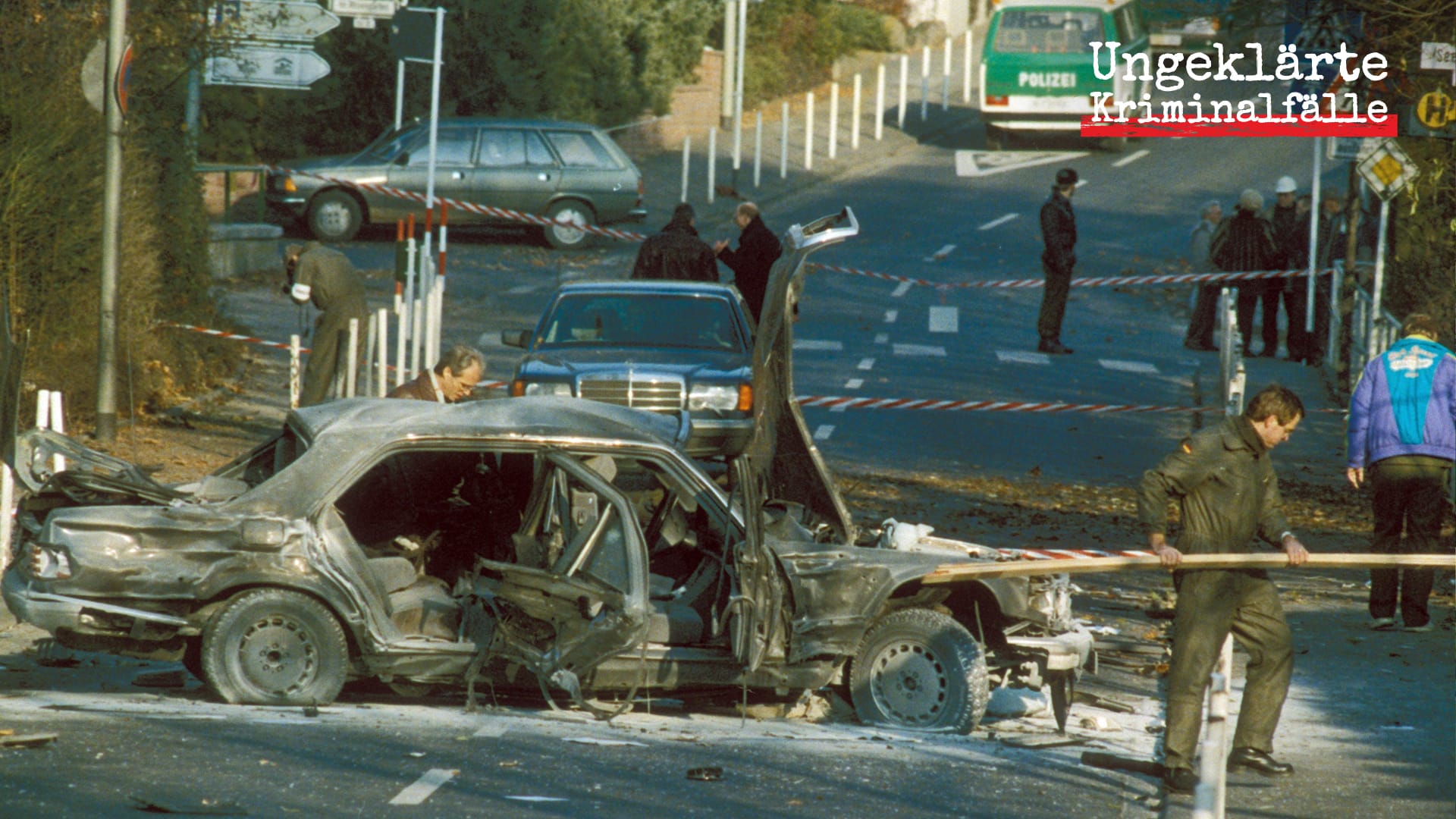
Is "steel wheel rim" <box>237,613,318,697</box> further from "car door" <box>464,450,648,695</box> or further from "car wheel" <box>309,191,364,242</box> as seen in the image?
"car wheel" <box>309,191,364,242</box>

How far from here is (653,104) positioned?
121ft

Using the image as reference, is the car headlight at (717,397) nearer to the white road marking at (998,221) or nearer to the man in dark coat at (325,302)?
the man in dark coat at (325,302)

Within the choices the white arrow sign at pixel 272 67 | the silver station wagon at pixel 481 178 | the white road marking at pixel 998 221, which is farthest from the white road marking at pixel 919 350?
the white road marking at pixel 998 221

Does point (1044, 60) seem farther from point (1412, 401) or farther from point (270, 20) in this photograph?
point (1412, 401)

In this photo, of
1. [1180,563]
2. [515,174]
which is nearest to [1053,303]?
[515,174]

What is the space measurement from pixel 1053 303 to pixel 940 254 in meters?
5.99

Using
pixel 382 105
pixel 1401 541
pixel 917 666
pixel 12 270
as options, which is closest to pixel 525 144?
pixel 382 105

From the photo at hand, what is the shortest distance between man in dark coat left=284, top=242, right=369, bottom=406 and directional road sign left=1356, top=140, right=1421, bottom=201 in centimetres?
932

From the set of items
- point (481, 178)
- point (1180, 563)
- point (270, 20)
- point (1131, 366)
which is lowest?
point (1131, 366)

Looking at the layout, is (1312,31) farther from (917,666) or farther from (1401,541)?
(917,666)

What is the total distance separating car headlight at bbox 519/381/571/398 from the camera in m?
13.3

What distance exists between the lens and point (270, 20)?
18.5 meters

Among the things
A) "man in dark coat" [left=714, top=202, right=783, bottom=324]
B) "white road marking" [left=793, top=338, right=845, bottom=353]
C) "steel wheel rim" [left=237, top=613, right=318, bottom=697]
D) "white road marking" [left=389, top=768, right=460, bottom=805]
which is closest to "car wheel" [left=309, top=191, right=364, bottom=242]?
"white road marking" [left=793, top=338, right=845, bottom=353]

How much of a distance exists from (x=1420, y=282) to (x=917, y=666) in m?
9.55
